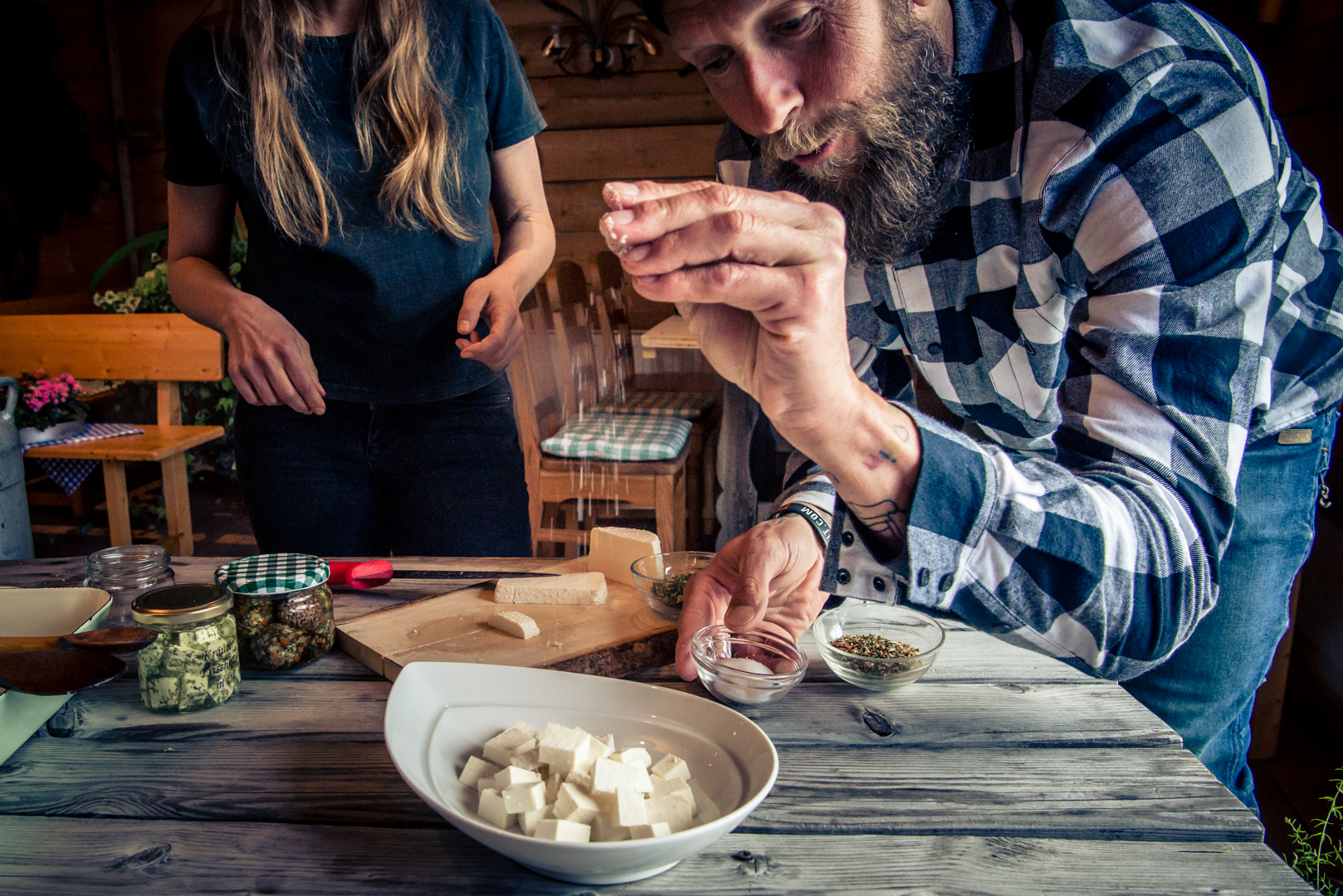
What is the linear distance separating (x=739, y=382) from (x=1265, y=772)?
1.61 m

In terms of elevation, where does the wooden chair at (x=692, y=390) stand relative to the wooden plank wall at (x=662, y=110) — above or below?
below

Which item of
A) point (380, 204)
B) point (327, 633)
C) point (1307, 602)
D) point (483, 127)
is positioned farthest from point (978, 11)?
point (1307, 602)

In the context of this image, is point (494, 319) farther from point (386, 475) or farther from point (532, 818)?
point (532, 818)

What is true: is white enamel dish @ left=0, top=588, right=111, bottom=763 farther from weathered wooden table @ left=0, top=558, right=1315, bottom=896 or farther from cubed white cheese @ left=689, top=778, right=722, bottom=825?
cubed white cheese @ left=689, top=778, right=722, bottom=825

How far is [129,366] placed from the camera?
2.34m

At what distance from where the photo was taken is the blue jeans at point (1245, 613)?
79 centimetres

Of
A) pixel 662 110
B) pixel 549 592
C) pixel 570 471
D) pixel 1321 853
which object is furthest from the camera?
pixel 570 471

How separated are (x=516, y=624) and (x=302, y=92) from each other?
794 millimetres

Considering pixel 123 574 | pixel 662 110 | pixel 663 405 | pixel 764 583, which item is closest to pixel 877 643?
pixel 764 583

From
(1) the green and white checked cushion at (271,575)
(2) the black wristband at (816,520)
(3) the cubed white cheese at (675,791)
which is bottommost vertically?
(3) the cubed white cheese at (675,791)

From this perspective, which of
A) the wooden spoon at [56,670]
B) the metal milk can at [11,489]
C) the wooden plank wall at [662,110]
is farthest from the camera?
the metal milk can at [11,489]

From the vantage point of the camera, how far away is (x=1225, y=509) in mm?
595

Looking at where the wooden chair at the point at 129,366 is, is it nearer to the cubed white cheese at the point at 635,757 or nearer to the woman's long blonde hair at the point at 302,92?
the woman's long blonde hair at the point at 302,92

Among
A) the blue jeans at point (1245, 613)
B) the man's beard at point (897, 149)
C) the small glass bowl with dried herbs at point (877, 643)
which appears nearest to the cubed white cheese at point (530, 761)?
the small glass bowl with dried herbs at point (877, 643)
